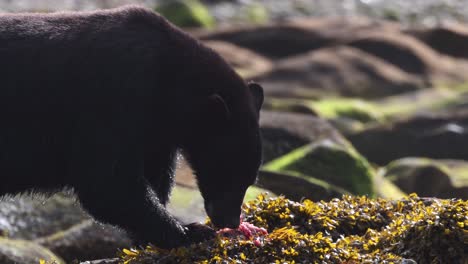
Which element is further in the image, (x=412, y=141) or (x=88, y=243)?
(x=412, y=141)

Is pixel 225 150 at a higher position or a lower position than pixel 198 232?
higher

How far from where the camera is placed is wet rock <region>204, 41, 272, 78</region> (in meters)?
22.2

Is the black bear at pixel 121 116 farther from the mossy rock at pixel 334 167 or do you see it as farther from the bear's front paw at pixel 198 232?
the mossy rock at pixel 334 167

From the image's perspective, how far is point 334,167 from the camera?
38.9 feet

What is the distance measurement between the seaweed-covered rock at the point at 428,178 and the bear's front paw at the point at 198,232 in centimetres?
611

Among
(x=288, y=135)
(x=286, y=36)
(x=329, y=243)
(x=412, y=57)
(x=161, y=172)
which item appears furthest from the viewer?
(x=286, y=36)

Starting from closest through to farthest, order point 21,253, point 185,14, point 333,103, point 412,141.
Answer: point 21,253 < point 412,141 < point 333,103 < point 185,14

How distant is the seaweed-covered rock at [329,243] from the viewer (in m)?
6.50

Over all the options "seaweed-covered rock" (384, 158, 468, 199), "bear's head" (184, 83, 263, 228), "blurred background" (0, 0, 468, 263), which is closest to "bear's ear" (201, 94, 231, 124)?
"bear's head" (184, 83, 263, 228)

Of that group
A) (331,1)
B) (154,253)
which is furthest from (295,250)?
(331,1)

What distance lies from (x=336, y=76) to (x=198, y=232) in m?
14.7

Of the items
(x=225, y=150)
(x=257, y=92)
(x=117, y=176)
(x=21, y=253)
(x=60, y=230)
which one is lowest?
(x=60, y=230)

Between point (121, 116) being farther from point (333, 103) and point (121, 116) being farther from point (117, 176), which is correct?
point (333, 103)

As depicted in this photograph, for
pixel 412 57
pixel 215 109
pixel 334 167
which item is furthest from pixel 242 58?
pixel 215 109
